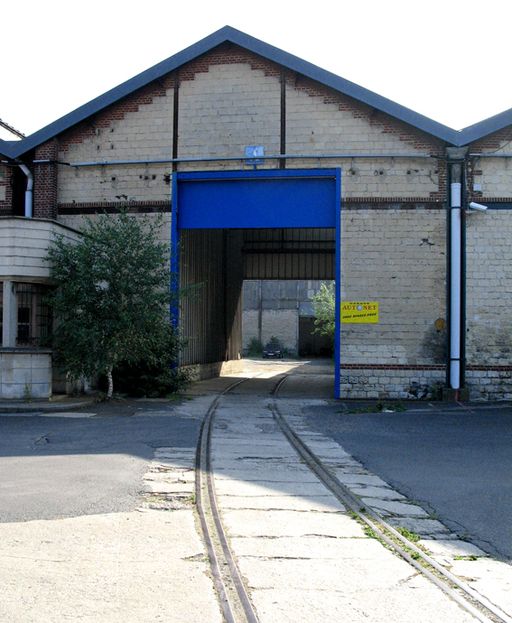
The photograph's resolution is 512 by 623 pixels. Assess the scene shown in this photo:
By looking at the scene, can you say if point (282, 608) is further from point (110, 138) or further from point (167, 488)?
point (110, 138)

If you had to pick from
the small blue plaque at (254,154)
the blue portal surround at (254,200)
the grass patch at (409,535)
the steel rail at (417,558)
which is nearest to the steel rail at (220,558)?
the steel rail at (417,558)

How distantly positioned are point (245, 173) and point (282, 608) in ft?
56.6

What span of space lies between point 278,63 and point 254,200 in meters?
3.97

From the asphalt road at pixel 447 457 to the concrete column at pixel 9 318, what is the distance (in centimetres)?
743

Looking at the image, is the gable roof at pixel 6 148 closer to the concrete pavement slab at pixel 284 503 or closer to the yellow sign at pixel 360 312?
the yellow sign at pixel 360 312

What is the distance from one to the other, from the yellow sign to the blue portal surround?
32 centimetres

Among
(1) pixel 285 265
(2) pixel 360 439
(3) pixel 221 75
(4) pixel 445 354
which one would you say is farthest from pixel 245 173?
(1) pixel 285 265

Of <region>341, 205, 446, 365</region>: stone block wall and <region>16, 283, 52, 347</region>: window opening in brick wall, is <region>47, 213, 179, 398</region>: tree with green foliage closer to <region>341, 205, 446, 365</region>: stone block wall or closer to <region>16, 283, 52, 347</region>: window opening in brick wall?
<region>16, 283, 52, 347</region>: window opening in brick wall

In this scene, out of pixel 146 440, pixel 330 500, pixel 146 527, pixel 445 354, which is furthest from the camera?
pixel 445 354

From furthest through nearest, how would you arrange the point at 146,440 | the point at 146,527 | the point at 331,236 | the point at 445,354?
the point at 331,236 < the point at 445,354 < the point at 146,440 < the point at 146,527

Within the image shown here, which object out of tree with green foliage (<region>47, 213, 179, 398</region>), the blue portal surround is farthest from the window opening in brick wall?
the blue portal surround

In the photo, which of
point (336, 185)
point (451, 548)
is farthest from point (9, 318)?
point (451, 548)

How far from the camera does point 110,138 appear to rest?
21.7 metres

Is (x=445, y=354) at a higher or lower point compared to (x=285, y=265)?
lower
